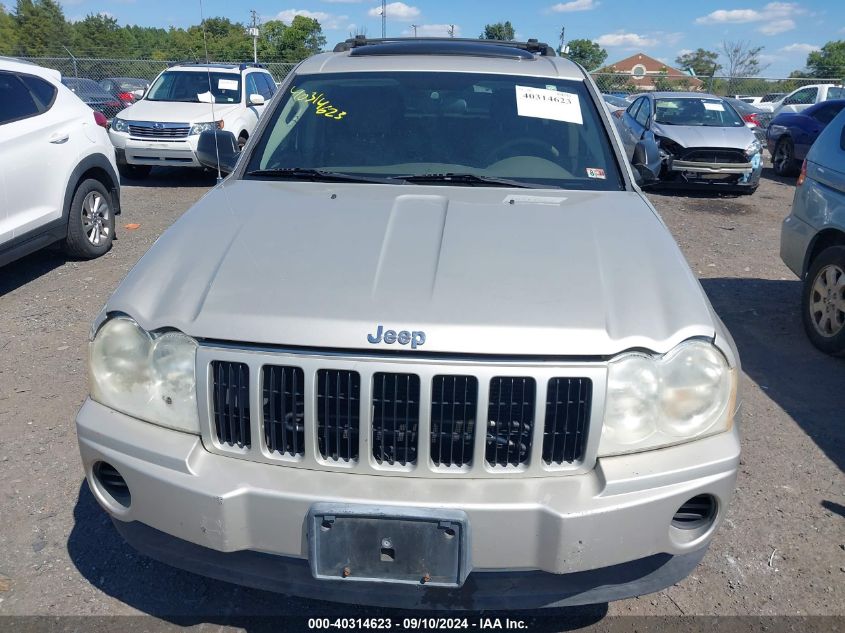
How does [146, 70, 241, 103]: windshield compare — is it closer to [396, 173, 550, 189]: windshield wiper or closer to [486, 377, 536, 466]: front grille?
[396, 173, 550, 189]: windshield wiper

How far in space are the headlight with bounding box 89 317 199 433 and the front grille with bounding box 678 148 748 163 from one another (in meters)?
10.8

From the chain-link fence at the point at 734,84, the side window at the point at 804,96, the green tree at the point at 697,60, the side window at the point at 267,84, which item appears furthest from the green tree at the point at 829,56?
the side window at the point at 267,84

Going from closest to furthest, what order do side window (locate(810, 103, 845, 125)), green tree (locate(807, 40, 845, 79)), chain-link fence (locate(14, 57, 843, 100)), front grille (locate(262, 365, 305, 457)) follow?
front grille (locate(262, 365, 305, 457))
side window (locate(810, 103, 845, 125))
chain-link fence (locate(14, 57, 843, 100))
green tree (locate(807, 40, 845, 79))

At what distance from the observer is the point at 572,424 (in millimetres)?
2160

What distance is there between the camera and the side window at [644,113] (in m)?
13.0

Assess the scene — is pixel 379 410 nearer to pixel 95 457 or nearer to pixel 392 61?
pixel 95 457

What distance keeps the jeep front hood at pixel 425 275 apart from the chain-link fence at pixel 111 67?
21.0m

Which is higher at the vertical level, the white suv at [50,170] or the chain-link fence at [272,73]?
the chain-link fence at [272,73]

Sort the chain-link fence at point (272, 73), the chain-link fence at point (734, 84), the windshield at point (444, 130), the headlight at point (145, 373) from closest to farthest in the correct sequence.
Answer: the headlight at point (145, 373) < the windshield at point (444, 130) < the chain-link fence at point (272, 73) < the chain-link fence at point (734, 84)

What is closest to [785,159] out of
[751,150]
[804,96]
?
[751,150]

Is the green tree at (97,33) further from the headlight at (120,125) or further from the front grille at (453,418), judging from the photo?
the front grille at (453,418)

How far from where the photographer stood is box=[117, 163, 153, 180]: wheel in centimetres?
1177

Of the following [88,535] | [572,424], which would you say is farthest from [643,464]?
[88,535]

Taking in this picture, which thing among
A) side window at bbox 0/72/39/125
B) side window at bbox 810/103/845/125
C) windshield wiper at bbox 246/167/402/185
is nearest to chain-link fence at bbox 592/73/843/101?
side window at bbox 810/103/845/125
